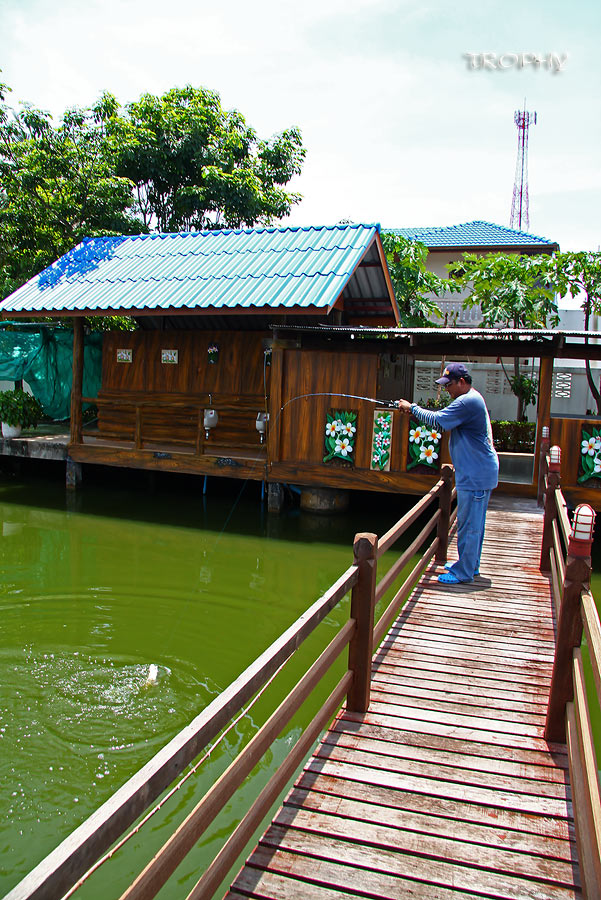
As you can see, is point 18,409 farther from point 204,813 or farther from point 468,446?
point 204,813

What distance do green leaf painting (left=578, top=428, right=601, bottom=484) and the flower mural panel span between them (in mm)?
2712

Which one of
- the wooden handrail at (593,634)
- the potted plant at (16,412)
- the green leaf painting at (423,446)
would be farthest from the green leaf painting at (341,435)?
the wooden handrail at (593,634)

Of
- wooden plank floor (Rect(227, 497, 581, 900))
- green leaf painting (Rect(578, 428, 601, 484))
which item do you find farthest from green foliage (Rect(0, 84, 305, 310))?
wooden plank floor (Rect(227, 497, 581, 900))

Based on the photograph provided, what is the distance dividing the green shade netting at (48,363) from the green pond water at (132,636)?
4173 mm

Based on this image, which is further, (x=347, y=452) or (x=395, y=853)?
(x=347, y=452)

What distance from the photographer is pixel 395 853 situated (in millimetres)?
2771

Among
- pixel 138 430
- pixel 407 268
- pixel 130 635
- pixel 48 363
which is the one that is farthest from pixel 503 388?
pixel 130 635

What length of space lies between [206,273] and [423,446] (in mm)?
5001

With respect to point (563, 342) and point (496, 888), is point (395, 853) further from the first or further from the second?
point (563, 342)

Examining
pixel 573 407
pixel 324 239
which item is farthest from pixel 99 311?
pixel 573 407

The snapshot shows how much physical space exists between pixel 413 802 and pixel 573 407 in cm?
1905

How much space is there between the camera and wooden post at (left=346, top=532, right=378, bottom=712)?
3781 millimetres

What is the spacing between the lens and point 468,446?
5.72 meters

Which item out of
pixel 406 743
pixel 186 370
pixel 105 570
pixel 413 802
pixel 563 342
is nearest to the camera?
pixel 413 802
